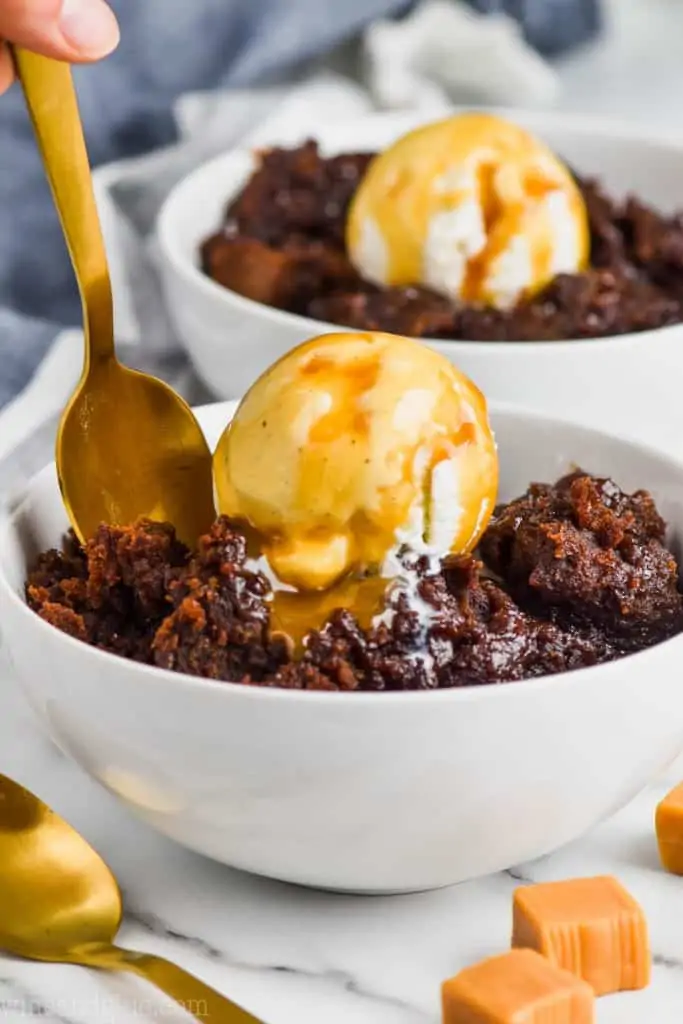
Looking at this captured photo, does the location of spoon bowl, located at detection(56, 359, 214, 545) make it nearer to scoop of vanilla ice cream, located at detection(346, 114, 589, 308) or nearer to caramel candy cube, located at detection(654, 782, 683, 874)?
caramel candy cube, located at detection(654, 782, 683, 874)

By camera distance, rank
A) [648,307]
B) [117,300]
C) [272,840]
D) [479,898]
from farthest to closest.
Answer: [117,300] < [648,307] < [479,898] < [272,840]

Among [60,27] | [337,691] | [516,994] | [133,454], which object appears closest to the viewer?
[516,994]

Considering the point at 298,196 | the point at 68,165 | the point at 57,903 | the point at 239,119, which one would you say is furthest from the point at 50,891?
the point at 239,119

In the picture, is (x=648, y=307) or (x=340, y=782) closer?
(x=340, y=782)

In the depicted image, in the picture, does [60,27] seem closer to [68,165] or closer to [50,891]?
[68,165]

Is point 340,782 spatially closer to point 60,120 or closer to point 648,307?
point 60,120

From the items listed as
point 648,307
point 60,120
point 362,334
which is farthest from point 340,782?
point 648,307

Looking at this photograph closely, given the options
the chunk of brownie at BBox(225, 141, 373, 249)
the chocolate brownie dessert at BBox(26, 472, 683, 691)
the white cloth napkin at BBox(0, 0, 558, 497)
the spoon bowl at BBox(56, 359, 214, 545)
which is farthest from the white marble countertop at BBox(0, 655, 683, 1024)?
the chunk of brownie at BBox(225, 141, 373, 249)
